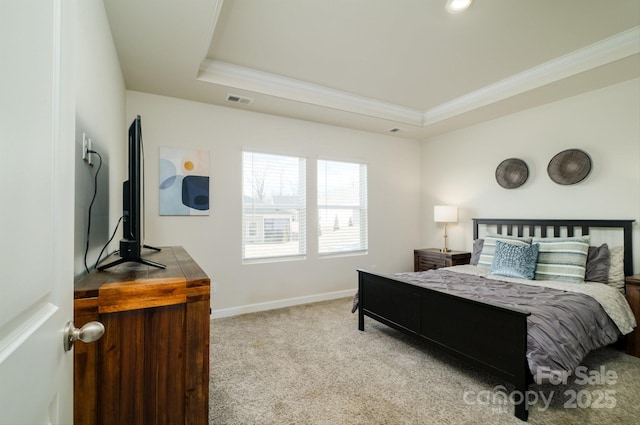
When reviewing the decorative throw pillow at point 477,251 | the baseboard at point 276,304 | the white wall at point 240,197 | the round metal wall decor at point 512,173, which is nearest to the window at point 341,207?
the white wall at point 240,197

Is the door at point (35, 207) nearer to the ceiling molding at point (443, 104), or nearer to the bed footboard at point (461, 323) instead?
the ceiling molding at point (443, 104)

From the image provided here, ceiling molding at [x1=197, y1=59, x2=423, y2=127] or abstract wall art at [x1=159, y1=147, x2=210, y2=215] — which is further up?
ceiling molding at [x1=197, y1=59, x2=423, y2=127]

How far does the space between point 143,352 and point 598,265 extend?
3.98 metres

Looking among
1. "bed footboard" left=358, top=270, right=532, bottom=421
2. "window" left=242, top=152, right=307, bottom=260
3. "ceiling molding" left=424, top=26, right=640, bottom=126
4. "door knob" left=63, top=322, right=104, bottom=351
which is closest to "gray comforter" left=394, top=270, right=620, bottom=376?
"bed footboard" left=358, top=270, right=532, bottom=421

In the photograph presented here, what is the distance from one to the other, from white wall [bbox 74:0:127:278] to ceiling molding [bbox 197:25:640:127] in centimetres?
79

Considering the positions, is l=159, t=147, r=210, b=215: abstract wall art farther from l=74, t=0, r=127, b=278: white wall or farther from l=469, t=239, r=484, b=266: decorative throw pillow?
l=469, t=239, r=484, b=266: decorative throw pillow

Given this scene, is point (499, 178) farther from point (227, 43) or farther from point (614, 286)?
point (227, 43)

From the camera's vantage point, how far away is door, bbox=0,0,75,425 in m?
0.47

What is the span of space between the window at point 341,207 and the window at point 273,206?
0.32m

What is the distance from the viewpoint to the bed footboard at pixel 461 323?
1.98m

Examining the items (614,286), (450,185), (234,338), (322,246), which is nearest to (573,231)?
(614,286)

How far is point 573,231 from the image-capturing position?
352 centimetres

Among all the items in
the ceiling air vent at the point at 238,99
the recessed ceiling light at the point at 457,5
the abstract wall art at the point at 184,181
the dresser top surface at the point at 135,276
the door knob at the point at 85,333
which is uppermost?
the recessed ceiling light at the point at 457,5

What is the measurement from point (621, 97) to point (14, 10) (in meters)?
4.59
